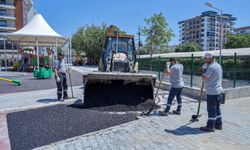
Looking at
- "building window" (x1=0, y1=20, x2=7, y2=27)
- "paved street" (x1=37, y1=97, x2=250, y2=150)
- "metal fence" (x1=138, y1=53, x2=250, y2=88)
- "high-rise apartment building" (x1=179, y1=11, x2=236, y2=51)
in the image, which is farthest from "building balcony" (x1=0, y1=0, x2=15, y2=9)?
"high-rise apartment building" (x1=179, y1=11, x2=236, y2=51)

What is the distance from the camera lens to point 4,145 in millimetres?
5137

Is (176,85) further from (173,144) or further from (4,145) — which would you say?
(4,145)

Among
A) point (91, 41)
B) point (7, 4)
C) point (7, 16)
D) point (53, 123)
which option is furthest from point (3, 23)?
point (53, 123)

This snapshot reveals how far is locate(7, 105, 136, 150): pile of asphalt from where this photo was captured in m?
5.51

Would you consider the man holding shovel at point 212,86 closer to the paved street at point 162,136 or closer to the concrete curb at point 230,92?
the paved street at point 162,136

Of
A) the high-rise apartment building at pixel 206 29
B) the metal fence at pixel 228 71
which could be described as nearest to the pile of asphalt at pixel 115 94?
the metal fence at pixel 228 71

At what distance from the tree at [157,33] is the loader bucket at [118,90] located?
35.8 m

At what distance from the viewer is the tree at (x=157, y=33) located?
146ft

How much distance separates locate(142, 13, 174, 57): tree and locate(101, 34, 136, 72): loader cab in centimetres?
3257

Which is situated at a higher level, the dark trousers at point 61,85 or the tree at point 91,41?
the tree at point 91,41

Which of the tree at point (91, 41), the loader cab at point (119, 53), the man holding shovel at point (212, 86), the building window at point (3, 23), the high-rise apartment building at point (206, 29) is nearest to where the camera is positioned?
the man holding shovel at point (212, 86)

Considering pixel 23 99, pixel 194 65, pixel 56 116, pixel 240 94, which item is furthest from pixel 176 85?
pixel 23 99

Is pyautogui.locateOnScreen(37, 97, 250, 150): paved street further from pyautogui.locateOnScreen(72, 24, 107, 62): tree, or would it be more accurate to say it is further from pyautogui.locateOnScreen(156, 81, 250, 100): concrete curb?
pyautogui.locateOnScreen(72, 24, 107, 62): tree

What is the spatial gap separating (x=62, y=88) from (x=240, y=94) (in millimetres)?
7351
